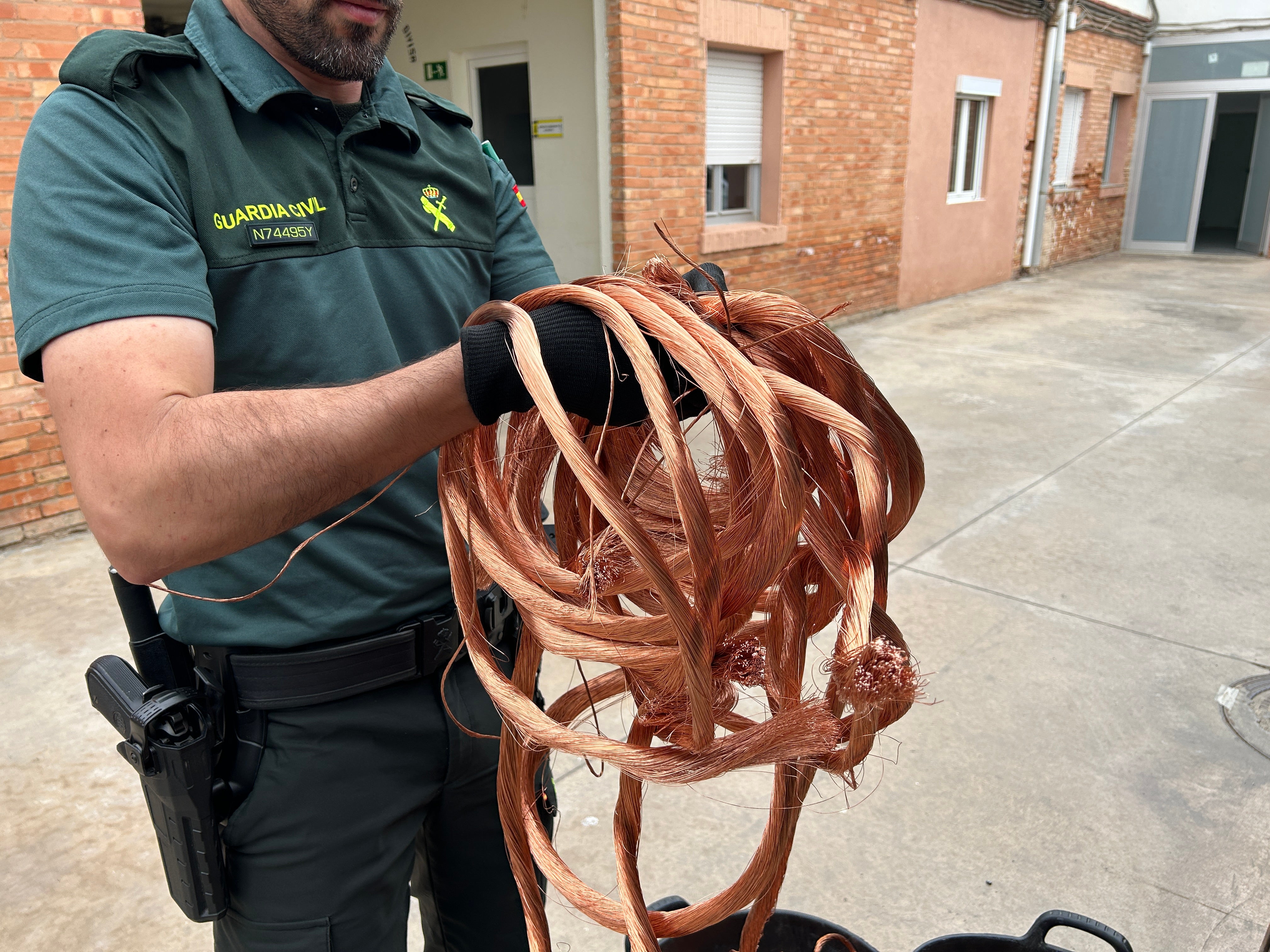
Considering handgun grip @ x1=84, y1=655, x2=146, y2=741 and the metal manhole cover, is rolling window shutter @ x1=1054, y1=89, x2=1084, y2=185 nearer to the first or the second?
the metal manhole cover

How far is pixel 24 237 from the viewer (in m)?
1.02

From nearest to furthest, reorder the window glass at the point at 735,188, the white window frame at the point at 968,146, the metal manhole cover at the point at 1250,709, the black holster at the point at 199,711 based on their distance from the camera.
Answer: the black holster at the point at 199,711, the metal manhole cover at the point at 1250,709, the window glass at the point at 735,188, the white window frame at the point at 968,146

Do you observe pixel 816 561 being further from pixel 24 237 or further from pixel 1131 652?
pixel 1131 652

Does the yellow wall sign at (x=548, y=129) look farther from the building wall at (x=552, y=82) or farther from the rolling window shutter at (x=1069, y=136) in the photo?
the rolling window shutter at (x=1069, y=136)

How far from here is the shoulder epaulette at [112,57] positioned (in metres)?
1.08

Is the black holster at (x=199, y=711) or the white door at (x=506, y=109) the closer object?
the black holster at (x=199, y=711)

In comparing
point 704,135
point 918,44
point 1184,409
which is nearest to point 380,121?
point 704,135

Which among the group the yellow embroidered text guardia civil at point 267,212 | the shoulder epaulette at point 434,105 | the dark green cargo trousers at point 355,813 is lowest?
the dark green cargo trousers at point 355,813

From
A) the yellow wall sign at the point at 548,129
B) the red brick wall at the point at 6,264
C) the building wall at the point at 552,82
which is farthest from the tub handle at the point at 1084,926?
the yellow wall sign at the point at 548,129

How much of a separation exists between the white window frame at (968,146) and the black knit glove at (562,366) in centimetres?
1055

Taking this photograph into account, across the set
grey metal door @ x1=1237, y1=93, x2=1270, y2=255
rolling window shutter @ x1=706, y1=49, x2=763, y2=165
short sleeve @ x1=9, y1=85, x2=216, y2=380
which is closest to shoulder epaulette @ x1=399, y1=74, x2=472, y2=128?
short sleeve @ x1=9, y1=85, x2=216, y2=380

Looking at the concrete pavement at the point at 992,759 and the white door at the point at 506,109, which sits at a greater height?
the white door at the point at 506,109

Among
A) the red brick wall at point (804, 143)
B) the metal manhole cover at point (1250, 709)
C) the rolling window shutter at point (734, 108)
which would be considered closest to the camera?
the metal manhole cover at point (1250, 709)

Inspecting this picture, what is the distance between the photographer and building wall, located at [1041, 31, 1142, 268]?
12.6 meters
